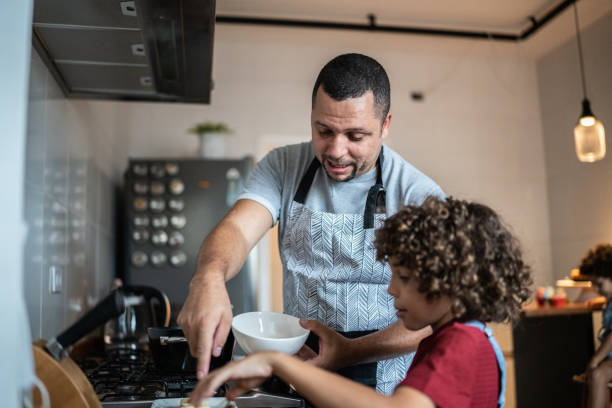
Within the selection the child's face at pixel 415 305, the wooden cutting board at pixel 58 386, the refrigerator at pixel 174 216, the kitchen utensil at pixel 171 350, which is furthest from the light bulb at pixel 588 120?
the wooden cutting board at pixel 58 386

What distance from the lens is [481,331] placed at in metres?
0.86

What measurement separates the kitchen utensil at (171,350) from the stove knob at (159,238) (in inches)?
89.3

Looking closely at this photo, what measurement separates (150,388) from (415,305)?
0.48 metres

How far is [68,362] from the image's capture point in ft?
2.95

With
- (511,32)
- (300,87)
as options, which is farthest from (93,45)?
(511,32)

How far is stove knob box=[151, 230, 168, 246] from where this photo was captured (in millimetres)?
3311

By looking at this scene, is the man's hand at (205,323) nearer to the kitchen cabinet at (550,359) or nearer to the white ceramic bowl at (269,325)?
the white ceramic bowl at (269,325)

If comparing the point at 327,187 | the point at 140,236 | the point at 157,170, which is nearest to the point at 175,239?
the point at 140,236

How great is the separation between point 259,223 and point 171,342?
353 millimetres

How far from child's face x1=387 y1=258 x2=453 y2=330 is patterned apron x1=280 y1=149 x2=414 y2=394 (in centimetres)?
36

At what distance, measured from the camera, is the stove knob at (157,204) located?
333 centimetres

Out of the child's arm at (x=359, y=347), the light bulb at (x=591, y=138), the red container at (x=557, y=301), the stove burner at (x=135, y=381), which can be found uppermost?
the light bulb at (x=591, y=138)

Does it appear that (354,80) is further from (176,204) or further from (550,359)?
(550,359)

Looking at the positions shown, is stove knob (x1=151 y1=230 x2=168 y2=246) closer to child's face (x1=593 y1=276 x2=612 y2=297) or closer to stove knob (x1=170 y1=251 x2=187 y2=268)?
stove knob (x1=170 y1=251 x2=187 y2=268)
